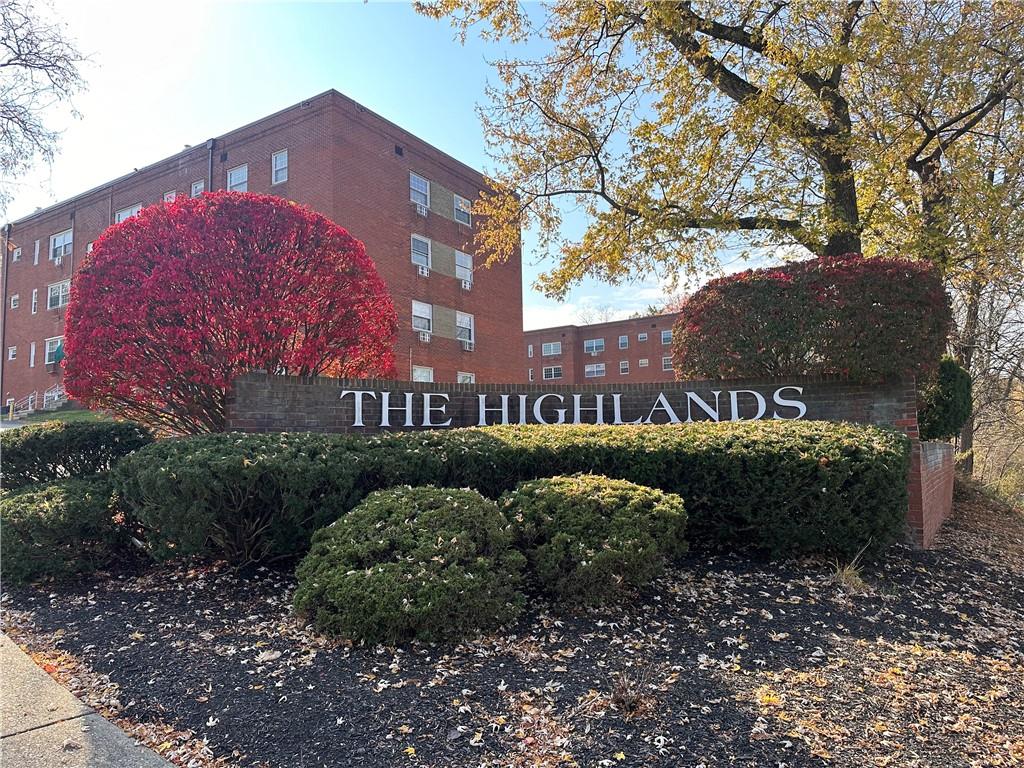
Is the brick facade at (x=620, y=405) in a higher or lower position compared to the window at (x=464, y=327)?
lower

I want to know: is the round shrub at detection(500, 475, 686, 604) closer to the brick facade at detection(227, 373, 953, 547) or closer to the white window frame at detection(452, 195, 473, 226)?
the brick facade at detection(227, 373, 953, 547)

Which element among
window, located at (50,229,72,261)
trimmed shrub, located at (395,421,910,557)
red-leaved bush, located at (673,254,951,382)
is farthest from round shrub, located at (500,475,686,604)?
window, located at (50,229,72,261)

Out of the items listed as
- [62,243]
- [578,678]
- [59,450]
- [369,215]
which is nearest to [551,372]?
[369,215]

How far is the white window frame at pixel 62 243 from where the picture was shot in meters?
27.3

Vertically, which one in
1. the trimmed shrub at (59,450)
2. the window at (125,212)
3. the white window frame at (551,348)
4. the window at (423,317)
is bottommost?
the trimmed shrub at (59,450)

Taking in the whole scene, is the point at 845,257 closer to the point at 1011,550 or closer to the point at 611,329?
the point at 1011,550

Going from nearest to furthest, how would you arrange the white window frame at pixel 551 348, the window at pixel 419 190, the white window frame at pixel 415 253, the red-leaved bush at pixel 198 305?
the red-leaved bush at pixel 198 305 → the white window frame at pixel 415 253 → the window at pixel 419 190 → the white window frame at pixel 551 348

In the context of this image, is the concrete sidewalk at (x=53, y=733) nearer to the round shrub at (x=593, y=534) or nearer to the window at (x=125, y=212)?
the round shrub at (x=593, y=534)

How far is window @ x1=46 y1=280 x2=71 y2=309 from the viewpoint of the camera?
27.3 m

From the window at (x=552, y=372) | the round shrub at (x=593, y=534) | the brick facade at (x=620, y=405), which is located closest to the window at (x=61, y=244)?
the brick facade at (x=620, y=405)

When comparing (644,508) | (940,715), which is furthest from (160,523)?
(940,715)

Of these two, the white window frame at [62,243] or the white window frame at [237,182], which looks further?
the white window frame at [62,243]

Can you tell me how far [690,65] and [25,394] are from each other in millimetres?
30030

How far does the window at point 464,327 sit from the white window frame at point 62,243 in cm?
1756
